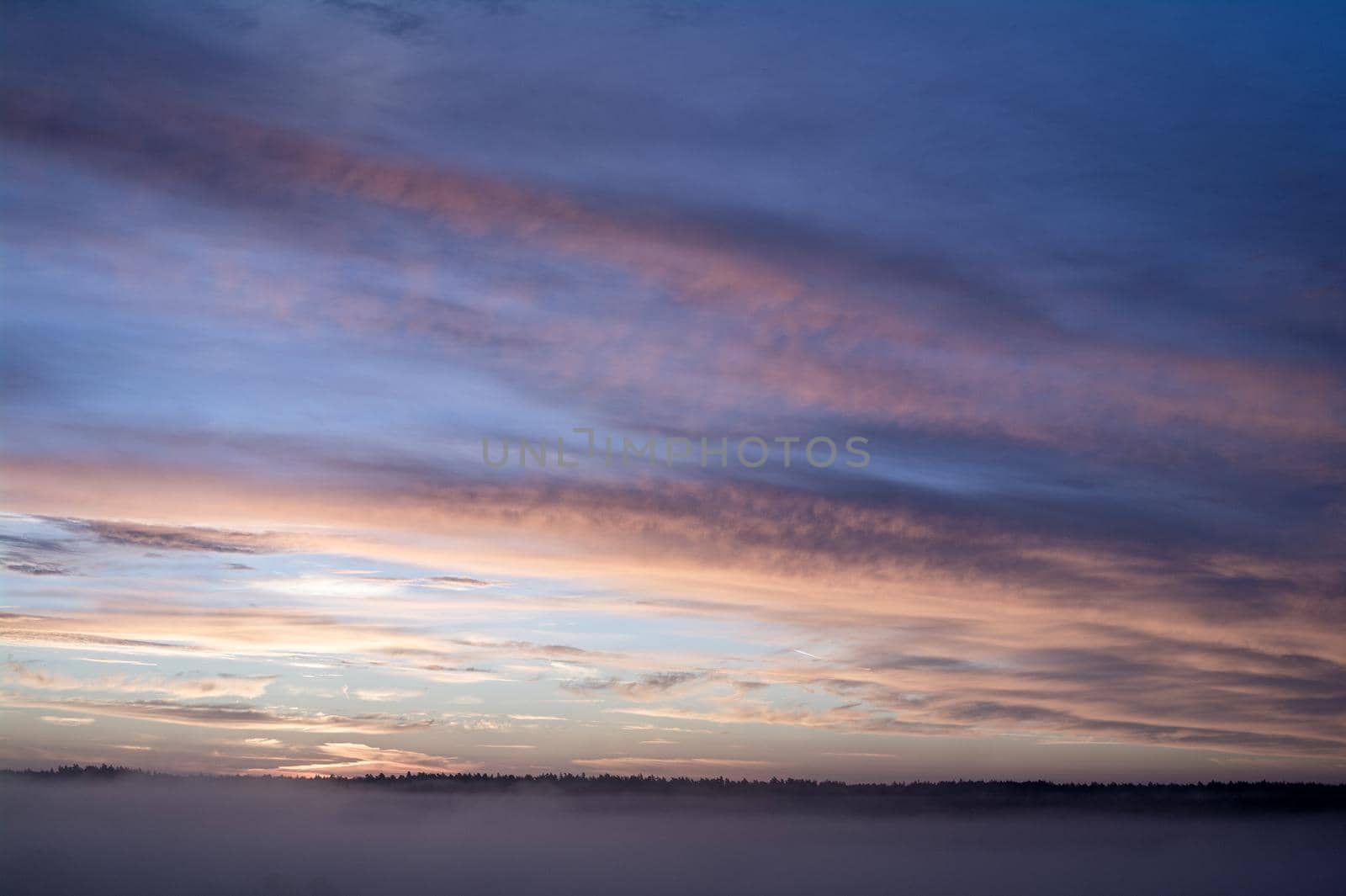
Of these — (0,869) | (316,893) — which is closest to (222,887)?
(316,893)

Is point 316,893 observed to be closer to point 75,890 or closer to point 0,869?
point 75,890

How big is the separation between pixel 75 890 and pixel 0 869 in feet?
87.9

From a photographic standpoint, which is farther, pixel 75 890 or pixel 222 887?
pixel 222 887

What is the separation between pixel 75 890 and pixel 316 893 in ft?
122

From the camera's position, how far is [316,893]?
198875mm

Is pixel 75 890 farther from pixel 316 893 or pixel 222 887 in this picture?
pixel 316 893

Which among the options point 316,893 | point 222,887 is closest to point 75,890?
point 222,887

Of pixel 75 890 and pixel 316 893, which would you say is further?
pixel 316 893

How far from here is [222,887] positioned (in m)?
195

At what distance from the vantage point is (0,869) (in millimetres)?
198000

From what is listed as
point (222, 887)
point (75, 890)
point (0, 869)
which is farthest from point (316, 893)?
point (0, 869)

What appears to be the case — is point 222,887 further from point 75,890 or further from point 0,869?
point 0,869

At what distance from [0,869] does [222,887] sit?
128 feet

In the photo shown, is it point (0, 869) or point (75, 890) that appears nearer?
point (75, 890)
